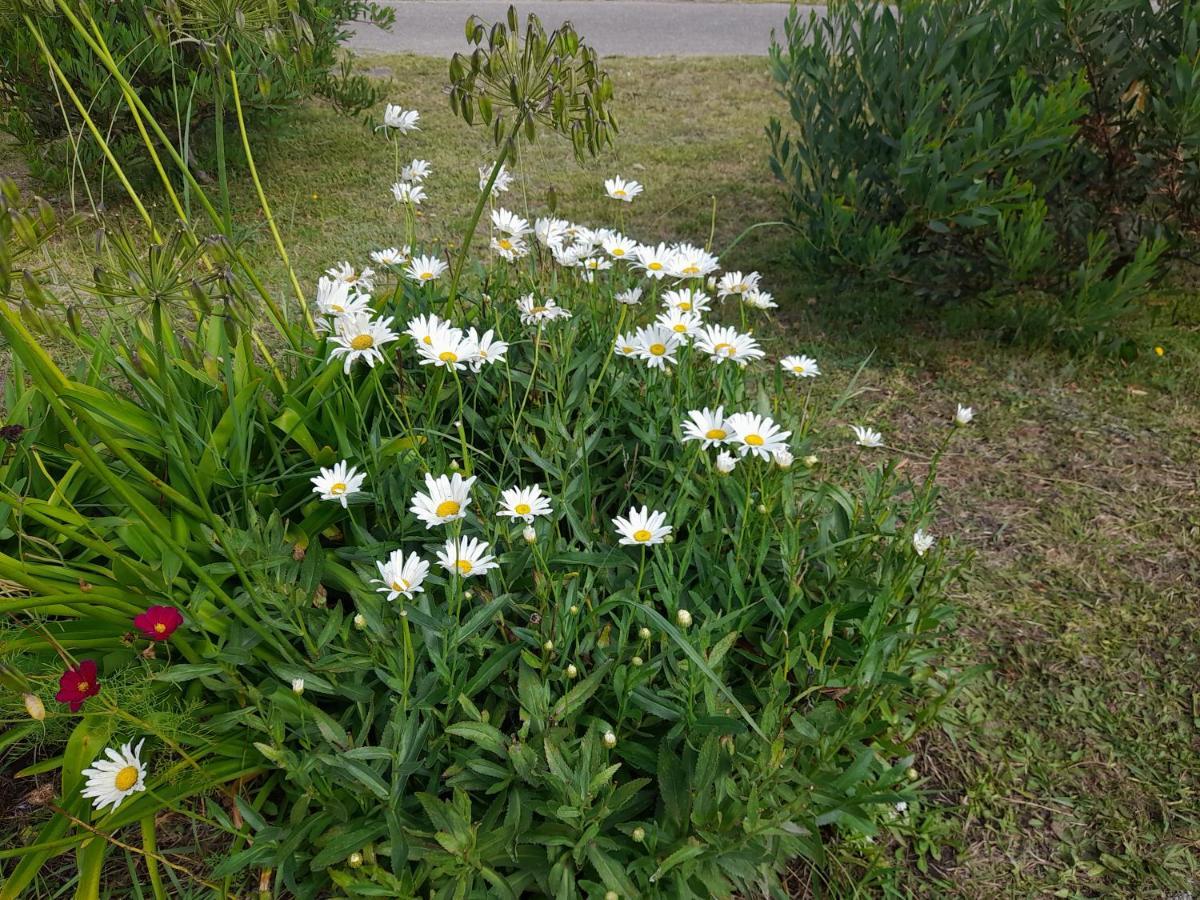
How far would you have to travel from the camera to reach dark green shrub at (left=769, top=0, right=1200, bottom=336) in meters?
2.96

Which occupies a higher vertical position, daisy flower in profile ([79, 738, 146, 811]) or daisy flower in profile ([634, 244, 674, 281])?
daisy flower in profile ([634, 244, 674, 281])

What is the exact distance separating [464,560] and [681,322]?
0.82 metres

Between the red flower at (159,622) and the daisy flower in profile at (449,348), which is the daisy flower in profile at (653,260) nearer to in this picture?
the daisy flower in profile at (449,348)

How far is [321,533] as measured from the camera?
2029 millimetres

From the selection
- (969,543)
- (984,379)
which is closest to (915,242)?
(984,379)

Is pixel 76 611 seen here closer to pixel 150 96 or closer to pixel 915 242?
pixel 915 242

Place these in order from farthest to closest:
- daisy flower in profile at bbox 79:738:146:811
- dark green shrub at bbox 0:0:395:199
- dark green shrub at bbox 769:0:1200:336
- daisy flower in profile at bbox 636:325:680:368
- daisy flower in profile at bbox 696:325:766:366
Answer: dark green shrub at bbox 0:0:395:199 < dark green shrub at bbox 769:0:1200:336 < daisy flower in profile at bbox 636:325:680:368 < daisy flower in profile at bbox 696:325:766:366 < daisy flower in profile at bbox 79:738:146:811

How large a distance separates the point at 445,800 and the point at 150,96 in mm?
4204

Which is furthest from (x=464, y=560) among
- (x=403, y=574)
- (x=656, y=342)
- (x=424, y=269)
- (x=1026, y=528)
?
(x=1026, y=528)

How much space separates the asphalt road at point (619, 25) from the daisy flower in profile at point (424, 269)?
6149 mm

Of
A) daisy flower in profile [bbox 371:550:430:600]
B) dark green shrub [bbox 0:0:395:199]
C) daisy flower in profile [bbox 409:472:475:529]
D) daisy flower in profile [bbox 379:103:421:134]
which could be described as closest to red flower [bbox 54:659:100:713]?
daisy flower in profile [bbox 371:550:430:600]

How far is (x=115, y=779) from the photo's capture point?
1429 mm

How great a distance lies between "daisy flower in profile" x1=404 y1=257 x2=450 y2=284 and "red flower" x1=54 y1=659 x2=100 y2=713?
4.11ft

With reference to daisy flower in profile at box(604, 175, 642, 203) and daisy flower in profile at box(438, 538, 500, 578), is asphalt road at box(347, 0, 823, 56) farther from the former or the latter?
daisy flower in profile at box(438, 538, 500, 578)
